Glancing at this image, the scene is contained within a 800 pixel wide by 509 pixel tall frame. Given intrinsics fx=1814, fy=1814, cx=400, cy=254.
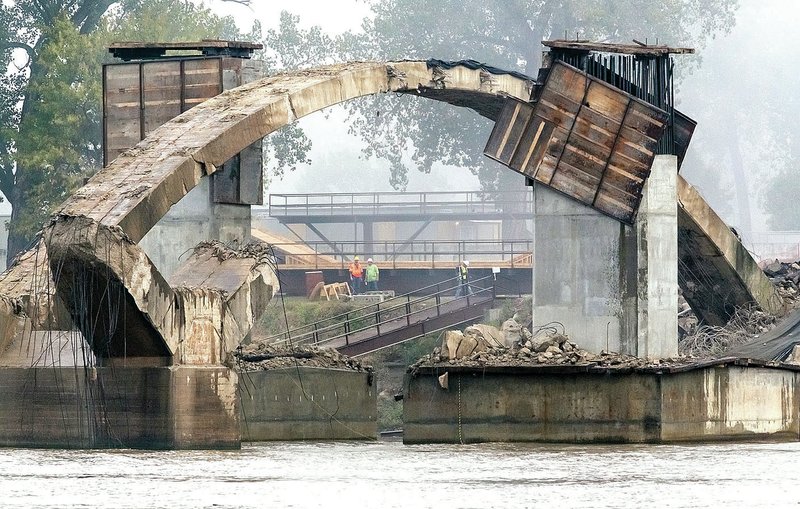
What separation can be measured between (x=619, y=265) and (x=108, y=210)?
13341mm

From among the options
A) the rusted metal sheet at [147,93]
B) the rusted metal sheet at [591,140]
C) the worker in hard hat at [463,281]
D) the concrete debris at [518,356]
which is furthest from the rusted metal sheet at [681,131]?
the worker in hard hat at [463,281]

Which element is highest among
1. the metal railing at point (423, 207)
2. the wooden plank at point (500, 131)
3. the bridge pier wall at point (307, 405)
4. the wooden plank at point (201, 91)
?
the metal railing at point (423, 207)

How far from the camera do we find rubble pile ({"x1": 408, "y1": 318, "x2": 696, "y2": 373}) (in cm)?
3488

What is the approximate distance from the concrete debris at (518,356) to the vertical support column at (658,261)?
2.81 meters

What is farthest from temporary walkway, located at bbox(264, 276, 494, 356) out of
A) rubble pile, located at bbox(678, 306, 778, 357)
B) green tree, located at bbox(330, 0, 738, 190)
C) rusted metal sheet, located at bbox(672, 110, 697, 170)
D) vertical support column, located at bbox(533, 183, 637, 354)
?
green tree, located at bbox(330, 0, 738, 190)

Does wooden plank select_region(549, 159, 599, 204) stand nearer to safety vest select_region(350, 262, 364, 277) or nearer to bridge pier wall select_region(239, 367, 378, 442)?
bridge pier wall select_region(239, 367, 378, 442)

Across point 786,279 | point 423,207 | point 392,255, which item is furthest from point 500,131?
point 423,207

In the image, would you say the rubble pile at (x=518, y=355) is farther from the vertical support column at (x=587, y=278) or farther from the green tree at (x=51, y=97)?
the green tree at (x=51, y=97)

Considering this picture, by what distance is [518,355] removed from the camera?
3531cm

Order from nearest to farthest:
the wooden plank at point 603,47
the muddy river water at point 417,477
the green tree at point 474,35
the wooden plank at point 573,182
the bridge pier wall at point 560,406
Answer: the muddy river water at point 417,477 → the bridge pier wall at point 560,406 → the wooden plank at point 603,47 → the wooden plank at point 573,182 → the green tree at point 474,35

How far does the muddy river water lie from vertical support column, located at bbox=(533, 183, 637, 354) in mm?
5099

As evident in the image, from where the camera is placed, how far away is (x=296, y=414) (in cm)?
3831

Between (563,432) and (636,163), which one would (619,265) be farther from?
(563,432)

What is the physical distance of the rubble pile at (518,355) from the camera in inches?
1373
